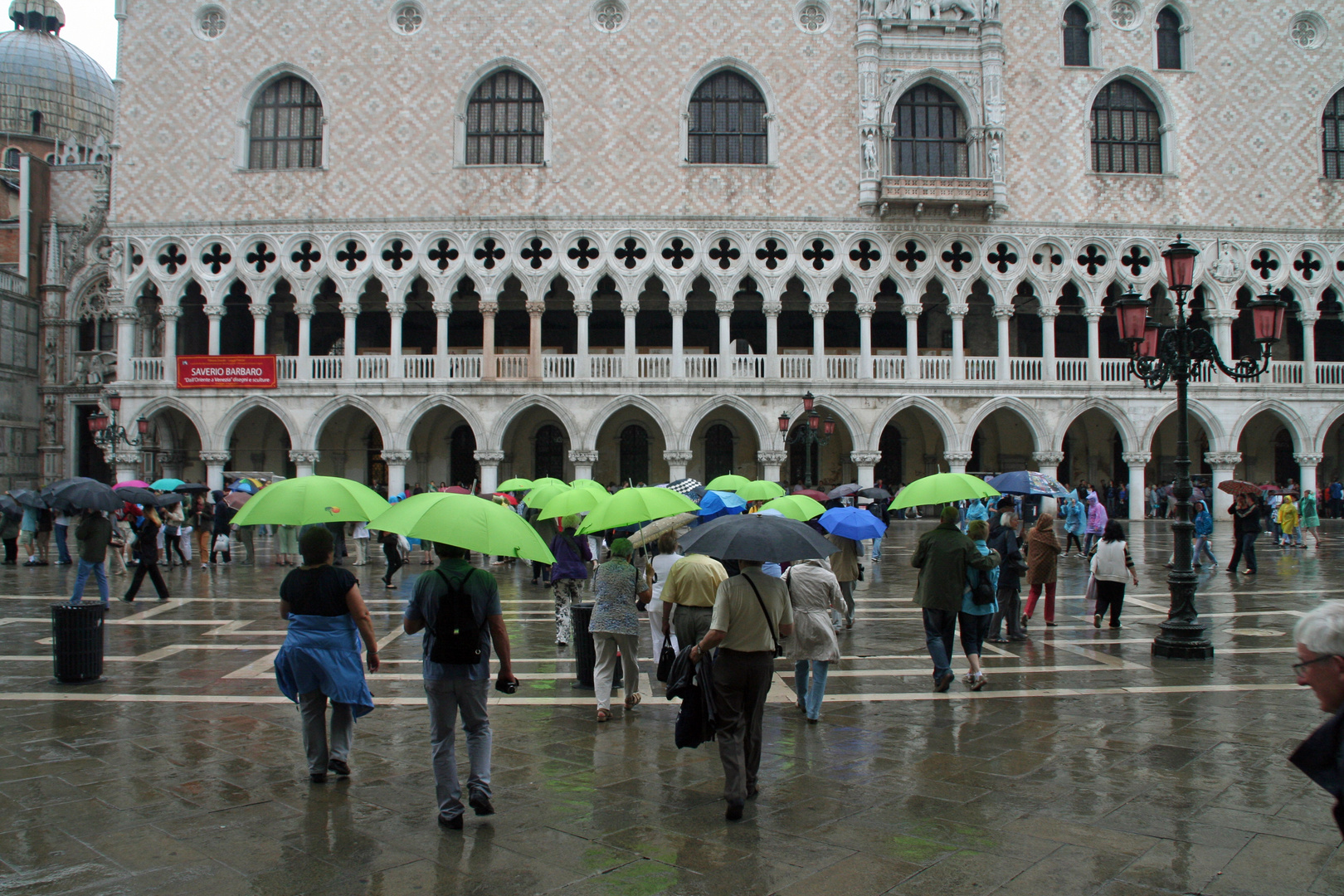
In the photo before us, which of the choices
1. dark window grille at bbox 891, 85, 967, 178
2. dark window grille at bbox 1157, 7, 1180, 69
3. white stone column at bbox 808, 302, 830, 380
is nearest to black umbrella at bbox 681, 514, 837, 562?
white stone column at bbox 808, 302, 830, 380

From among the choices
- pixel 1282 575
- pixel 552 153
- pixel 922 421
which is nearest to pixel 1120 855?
pixel 1282 575

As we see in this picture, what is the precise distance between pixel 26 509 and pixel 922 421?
26022 millimetres

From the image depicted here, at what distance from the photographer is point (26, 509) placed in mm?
19969

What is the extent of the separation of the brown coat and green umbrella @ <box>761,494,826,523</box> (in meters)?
2.99

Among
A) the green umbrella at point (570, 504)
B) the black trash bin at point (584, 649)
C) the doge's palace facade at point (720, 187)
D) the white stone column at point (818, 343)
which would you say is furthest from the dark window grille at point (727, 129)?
the black trash bin at point (584, 649)

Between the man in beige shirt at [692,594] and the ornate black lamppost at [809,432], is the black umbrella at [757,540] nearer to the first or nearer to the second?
the man in beige shirt at [692,594]

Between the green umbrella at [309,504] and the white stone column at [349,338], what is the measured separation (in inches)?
894

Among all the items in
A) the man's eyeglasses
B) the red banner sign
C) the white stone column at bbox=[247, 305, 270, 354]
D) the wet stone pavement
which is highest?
the white stone column at bbox=[247, 305, 270, 354]

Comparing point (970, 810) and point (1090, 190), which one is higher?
point (1090, 190)

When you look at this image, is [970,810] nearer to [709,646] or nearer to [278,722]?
[709,646]

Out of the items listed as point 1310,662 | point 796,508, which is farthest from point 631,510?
point 1310,662

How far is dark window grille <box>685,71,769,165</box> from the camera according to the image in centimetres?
2927

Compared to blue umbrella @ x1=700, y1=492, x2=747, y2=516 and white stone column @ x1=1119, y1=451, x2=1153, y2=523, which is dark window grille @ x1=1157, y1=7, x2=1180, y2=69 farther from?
blue umbrella @ x1=700, y1=492, x2=747, y2=516

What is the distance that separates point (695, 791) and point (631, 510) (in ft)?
8.93
